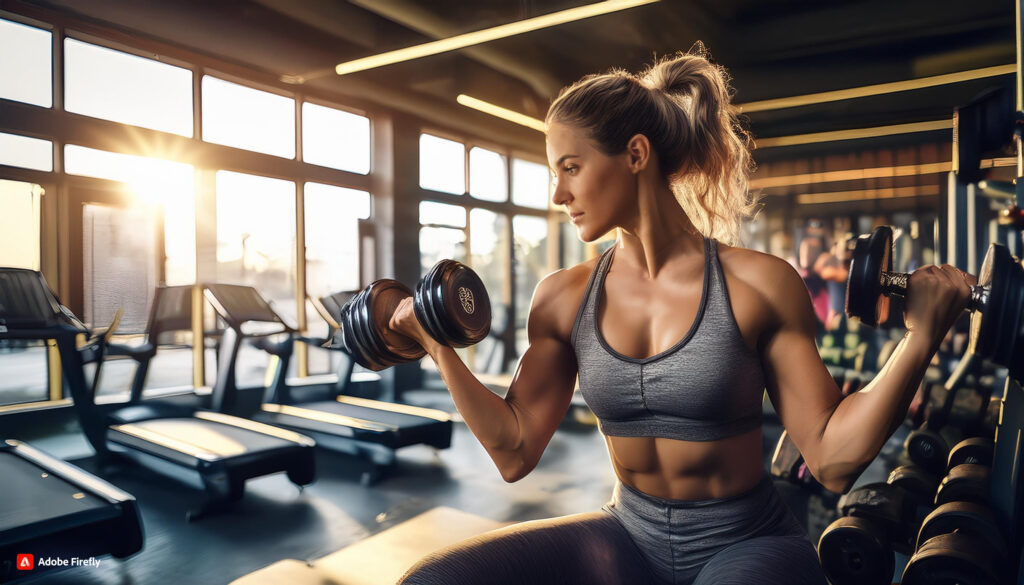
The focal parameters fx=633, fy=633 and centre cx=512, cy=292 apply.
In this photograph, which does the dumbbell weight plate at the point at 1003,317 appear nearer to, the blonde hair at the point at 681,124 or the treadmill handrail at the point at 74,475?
the blonde hair at the point at 681,124

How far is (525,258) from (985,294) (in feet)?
22.9

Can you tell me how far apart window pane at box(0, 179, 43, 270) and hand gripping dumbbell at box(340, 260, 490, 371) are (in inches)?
154

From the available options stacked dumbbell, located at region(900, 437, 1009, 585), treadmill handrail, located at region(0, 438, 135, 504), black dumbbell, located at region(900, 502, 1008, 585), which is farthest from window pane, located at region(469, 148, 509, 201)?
black dumbbell, located at region(900, 502, 1008, 585)

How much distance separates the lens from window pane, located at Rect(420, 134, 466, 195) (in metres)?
6.56

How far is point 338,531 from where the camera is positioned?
287 centimetres

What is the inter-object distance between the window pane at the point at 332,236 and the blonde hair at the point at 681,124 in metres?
4.97

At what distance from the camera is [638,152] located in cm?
98

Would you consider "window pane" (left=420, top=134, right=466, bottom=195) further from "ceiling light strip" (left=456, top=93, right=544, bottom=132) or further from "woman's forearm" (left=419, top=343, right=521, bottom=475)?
"woman's forearm" (left=419, top=343, right=521, bottom=475)

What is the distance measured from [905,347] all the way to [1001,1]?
499cm

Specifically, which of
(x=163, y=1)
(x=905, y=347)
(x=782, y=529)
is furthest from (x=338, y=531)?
(x=163, y=1)

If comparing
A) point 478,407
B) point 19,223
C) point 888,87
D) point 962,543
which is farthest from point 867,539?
point 19,223

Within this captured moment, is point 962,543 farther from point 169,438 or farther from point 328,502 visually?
point 169,438

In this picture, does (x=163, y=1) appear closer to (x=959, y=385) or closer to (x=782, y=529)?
(x=782, y=529)

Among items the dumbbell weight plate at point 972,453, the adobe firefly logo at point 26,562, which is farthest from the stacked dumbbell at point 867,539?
the adobe firefly logo at point 26,562
